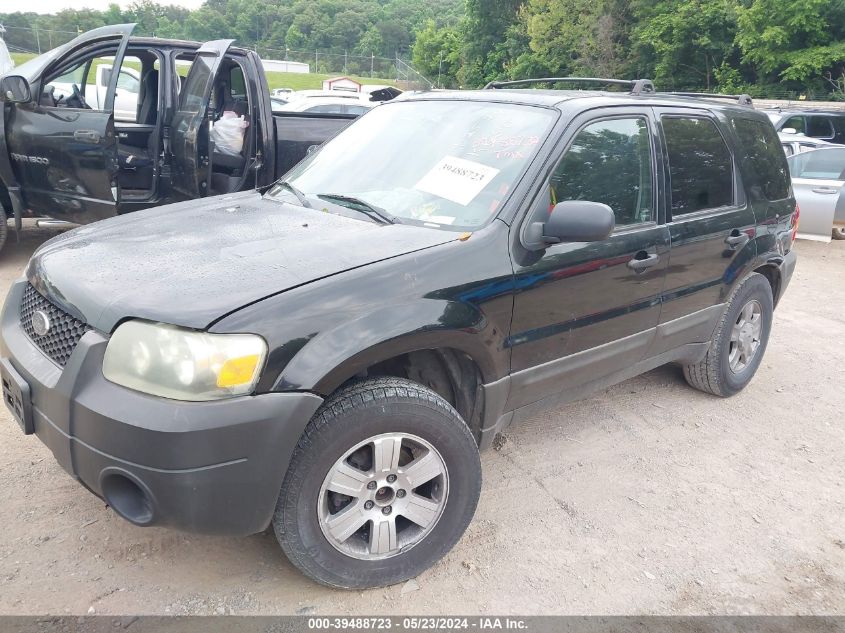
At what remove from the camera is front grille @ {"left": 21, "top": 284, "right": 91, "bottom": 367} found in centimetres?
241

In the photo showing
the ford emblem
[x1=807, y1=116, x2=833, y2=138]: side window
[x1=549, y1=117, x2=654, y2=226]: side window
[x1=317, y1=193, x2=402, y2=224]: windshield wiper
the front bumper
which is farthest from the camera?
[x1=807, y1=116, x2=833, y2=138]: side window

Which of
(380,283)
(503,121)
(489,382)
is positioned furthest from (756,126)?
(380,283)

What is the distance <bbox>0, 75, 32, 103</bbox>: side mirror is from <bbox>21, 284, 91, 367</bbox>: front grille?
3.98 metres

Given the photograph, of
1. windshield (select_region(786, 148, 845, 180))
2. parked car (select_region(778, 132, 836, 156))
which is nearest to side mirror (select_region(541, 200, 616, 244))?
windshield (select_region(786, 148, 845, 180))

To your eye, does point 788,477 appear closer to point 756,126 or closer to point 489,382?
point 489,382

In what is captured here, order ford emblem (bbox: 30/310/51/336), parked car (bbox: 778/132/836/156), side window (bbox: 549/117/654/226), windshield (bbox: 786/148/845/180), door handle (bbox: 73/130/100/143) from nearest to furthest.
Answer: ford emblem (bbox: 30/310/51/336), side window (bbox: 549/117/654/226), door handle (bbox: 73/130/100/143), windshield (bbox: 786/148/845/180), parked car (bbox: 778/132/836/156)

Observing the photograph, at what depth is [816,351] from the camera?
5668mm

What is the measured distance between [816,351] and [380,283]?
4656 millimetres

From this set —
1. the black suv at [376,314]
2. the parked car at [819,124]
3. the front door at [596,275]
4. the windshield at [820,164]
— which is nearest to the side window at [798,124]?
the parked car at [819,124]

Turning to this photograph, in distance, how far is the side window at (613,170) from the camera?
3.14 metres

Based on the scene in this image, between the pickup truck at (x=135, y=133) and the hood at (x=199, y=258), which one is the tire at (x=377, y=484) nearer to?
the hood at (x=199, y=258)

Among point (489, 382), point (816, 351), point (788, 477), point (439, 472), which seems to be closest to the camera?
point (439, 472)

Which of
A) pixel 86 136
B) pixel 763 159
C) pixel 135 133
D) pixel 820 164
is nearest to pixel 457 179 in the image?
pixel 763 159

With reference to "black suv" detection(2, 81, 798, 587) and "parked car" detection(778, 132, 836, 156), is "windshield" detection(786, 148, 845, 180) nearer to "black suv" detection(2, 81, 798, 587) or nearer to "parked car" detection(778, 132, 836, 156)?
"parked car" detection(778, 132, 836, 156)
